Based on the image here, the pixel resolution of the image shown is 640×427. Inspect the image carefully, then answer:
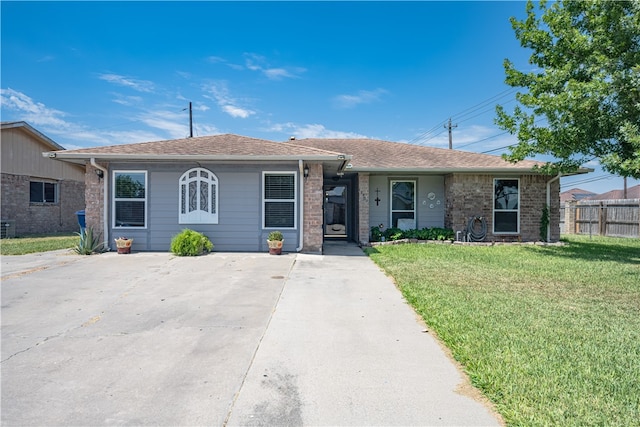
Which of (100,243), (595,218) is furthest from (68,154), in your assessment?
(595,218)

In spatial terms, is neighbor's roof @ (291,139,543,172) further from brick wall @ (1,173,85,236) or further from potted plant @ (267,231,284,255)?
brick wall @ (1,173,85,236)


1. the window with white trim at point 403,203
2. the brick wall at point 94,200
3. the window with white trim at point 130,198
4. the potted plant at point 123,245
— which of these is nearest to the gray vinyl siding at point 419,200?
the window with white trim at point 403,203

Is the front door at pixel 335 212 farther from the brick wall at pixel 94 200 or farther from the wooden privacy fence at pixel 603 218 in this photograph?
the wooden privacy fence at pixel 603 218

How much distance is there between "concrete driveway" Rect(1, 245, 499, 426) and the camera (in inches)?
94.9

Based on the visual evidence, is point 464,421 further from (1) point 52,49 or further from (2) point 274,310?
(1) point 52,49

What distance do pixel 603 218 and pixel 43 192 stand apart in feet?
87.8

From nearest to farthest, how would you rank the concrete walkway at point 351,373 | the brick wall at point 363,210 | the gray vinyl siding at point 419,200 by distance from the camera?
the concrete walkway at point 351,373
the brick wall at point 363,210
the gray vinyl siding at point 419,200

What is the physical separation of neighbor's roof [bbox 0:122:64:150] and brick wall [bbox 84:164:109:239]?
8.57 meters

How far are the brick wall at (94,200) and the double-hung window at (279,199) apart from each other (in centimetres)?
463

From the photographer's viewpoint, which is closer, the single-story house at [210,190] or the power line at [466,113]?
the single-story house at [210,190]

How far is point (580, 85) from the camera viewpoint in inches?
360

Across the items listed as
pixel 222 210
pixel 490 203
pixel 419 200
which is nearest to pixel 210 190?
pixel 222 210

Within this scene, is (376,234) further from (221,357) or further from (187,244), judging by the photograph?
(221,357)

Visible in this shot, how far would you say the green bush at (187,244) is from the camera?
9.29 m
